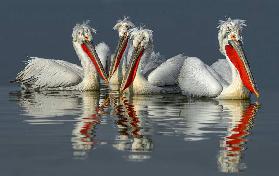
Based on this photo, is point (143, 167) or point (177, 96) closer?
point (143, 167)

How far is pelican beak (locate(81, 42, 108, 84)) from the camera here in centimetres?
1833

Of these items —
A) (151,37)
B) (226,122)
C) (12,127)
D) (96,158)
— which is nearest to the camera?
(96,158)

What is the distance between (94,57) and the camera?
18516 millimetres

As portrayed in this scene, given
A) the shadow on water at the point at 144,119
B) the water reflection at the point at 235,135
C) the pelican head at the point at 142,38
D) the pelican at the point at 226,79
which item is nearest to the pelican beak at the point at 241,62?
the pelican at the point at 226,79

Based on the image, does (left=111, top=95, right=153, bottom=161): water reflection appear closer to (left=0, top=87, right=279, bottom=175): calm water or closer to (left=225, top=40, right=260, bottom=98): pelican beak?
(left=0, top=87, right=279, bottom=175): calm water

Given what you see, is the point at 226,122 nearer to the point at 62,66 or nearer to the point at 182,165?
the point at 182,165

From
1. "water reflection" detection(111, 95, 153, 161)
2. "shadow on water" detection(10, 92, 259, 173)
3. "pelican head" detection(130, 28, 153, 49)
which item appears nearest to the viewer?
"water reflection" detection(111, 95, 153, 161)

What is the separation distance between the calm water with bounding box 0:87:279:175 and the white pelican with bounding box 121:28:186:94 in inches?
85.6

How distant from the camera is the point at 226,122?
1030 cm

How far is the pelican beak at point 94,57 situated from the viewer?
60.1 feet

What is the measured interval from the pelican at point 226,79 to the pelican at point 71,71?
2.80 metres

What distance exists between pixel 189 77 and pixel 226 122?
5025 mm

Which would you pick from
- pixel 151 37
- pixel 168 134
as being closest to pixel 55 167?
pixel 168 134

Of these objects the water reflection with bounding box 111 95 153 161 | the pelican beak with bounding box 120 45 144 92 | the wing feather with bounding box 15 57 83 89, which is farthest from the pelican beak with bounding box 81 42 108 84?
the water reflection with bounding box 111 95 153 161
